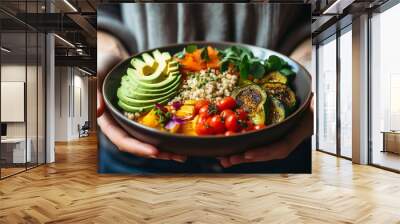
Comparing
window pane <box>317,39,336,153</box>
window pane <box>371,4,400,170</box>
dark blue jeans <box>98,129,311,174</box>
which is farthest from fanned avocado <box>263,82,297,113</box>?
window pane <box>317,39,336,153</box>

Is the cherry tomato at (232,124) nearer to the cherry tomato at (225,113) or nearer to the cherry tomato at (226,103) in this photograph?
the cherry tomato at (225,113)

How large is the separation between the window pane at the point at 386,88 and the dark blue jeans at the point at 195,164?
6.70 feet

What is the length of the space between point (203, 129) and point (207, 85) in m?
0.68

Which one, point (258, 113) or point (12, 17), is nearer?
point (258, 113)

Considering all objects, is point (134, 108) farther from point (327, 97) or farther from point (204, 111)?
point (327, 97)

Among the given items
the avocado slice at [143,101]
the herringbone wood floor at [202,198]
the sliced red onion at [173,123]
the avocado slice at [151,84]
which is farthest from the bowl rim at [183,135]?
the herringbone wood floor at [202,198]

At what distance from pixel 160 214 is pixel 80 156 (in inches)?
226

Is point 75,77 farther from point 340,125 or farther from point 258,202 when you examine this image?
point 258,202

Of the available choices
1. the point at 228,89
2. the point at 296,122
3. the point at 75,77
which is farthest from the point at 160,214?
the point at 75,77

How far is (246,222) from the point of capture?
367 cm

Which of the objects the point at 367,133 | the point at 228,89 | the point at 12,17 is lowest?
the point at 367,133

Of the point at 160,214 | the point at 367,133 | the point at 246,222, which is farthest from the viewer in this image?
the point at 367,133

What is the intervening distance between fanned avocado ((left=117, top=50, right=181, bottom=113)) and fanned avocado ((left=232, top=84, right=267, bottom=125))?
0.96 meters

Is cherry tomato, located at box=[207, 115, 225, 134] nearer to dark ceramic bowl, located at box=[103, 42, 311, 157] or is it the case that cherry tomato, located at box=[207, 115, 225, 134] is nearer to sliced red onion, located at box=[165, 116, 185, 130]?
dark ceramic bowl, located at box=[103, 42, 311, 157]
